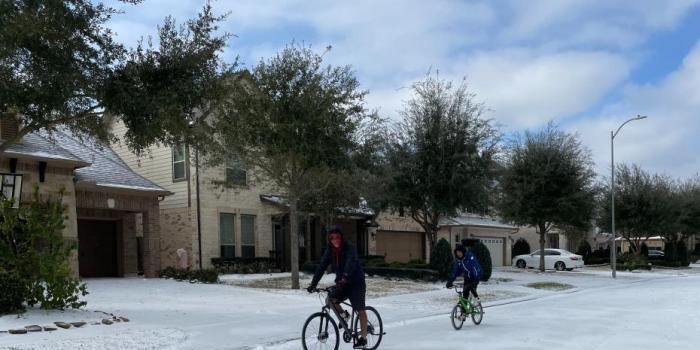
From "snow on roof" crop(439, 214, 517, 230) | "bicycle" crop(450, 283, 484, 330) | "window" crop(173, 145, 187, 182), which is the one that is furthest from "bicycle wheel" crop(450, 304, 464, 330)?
"snow on roof" crop(439, 214, 517, 230)

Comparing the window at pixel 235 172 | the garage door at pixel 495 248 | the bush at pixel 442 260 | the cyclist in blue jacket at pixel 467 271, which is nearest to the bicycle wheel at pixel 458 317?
the cyclist in blue jacket at pixel 467 271

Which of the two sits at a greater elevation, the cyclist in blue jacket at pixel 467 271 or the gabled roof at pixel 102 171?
the gabled roof at pixel 102 171

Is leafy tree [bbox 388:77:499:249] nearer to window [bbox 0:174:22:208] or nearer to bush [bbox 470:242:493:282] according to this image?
bush [bbox 470:242:493:282]

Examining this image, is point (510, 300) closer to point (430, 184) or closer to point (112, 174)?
point (430, 184)

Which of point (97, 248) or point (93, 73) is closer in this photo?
point (93, 73)

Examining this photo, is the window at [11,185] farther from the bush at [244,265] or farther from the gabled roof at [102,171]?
the bush at [244,265]

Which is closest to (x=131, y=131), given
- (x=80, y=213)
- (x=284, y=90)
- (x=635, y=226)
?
(x=284, y=90)

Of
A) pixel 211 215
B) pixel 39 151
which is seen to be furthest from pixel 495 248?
pixel 39 151

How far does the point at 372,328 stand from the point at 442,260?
54.0 ft

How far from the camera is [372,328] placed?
9.84 m

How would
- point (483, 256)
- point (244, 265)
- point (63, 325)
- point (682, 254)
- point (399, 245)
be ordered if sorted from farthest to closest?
1. point (682, 254)
2. point (399, 245)
3. point (244, 265)
4. point (483, 256)
5. point (63, 325)

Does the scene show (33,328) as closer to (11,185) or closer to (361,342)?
(361,342)

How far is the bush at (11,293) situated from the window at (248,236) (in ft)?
54.2

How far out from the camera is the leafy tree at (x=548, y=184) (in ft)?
110
